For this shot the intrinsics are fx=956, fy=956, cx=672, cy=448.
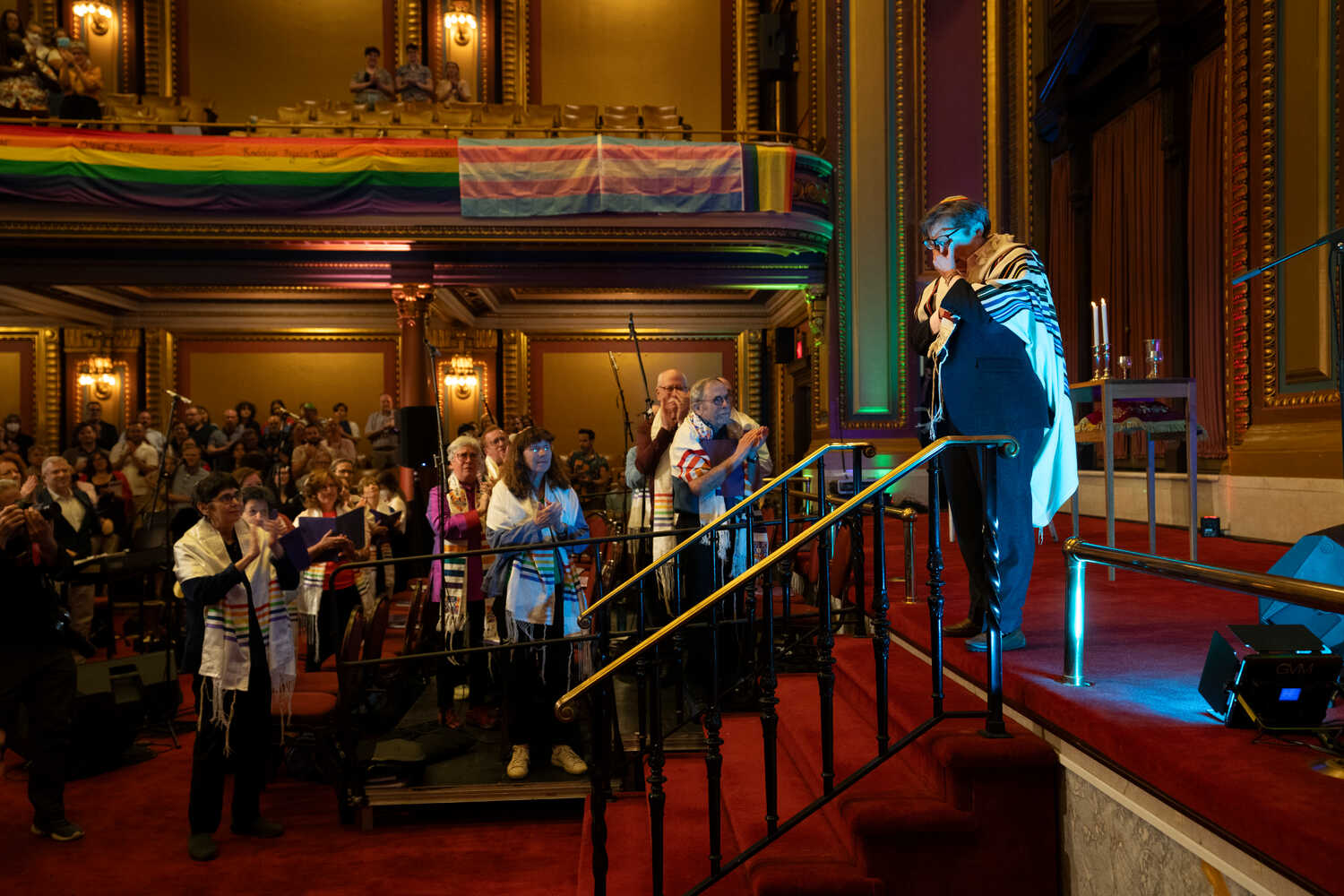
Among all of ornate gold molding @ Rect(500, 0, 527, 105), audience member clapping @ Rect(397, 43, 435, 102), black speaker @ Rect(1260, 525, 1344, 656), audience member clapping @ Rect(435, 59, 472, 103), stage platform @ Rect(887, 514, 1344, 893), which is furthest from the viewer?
ornate gold molding @ Rect(500, 0, 527, 105)

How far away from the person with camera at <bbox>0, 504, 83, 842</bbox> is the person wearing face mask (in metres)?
9.19

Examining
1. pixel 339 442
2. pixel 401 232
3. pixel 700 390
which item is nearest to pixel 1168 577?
pixel 700 390

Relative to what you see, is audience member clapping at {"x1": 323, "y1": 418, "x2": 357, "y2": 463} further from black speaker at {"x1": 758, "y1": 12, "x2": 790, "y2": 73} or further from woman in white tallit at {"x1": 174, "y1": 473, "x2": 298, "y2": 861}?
black speaker at {"x1": 758, "y1": 12, "x2": 790, "y2": 73}

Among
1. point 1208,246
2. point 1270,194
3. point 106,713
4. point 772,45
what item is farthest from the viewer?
point 772,45

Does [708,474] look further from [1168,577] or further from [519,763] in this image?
[1168,577]

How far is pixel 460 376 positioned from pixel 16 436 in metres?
5.90

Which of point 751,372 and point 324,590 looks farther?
point 751,372

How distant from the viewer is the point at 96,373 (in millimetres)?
14148

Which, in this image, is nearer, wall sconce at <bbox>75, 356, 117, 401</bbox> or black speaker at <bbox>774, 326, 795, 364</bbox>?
black speaker at <bbox>774, 326, 795, 364</bbox>

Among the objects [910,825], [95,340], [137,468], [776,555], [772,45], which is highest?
[772,45]

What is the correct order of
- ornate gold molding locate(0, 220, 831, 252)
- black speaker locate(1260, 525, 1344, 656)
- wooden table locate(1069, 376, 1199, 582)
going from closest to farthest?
black speaker locate(1260, 525, 1344, 656) < wooden table locate(1069, 376, 1199, 582) < ornate gold molding locate(0, 220, 831, 252)

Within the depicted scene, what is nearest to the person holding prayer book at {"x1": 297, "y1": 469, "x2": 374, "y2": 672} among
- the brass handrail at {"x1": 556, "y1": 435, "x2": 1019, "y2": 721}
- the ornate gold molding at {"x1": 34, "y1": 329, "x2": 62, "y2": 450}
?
the brass handrail at {"x1": 556, "y1": 435, "x2": 1019, "y2": 721}

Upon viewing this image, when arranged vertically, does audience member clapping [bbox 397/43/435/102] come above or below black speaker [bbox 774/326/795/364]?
above

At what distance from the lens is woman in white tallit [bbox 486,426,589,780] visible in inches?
173
